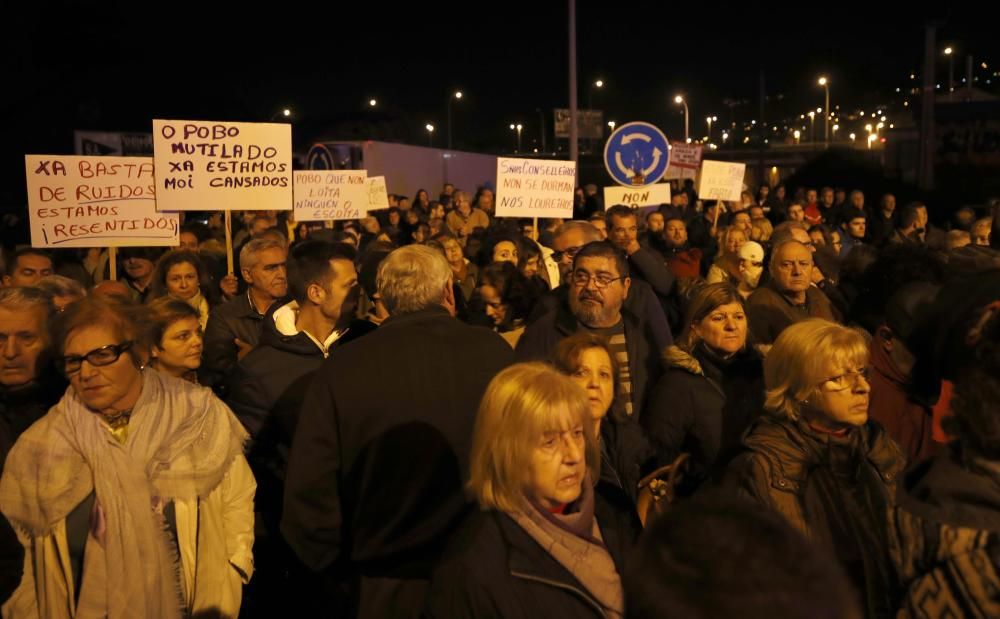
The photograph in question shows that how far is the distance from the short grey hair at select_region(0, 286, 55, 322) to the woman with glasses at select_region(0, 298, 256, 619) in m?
0.69

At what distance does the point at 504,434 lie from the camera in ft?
9.97

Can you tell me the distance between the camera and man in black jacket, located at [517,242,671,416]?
552 centimetres

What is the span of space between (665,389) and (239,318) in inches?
111

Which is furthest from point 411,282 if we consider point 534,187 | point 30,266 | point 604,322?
point 534,187

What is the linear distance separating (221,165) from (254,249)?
1.99 meters

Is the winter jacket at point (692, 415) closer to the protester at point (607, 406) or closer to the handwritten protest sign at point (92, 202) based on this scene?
the protester at point (607, 406)

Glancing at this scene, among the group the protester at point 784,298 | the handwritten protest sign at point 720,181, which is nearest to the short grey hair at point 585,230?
the protester at point 784,298

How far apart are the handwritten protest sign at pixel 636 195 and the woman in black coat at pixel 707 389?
6969mm

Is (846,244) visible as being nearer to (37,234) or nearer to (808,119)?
(37,234)

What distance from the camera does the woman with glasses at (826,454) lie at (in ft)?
10.7

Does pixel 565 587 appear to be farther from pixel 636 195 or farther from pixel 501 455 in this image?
pixel 636 195

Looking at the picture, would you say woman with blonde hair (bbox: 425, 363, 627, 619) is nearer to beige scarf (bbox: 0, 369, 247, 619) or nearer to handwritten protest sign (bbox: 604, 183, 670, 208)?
beige scarf (bbox: 0, 369, 247, 619)

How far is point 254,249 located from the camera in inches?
260

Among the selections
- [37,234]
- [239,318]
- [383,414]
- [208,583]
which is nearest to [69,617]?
[208,583]
